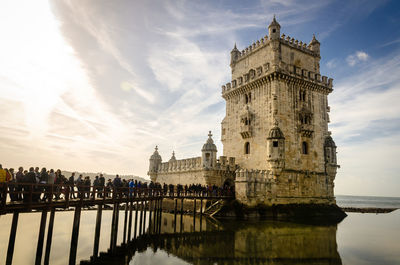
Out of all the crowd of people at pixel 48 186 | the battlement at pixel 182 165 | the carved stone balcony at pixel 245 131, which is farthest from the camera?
the battlement at pixel 182 165

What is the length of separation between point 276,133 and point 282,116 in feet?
8.45

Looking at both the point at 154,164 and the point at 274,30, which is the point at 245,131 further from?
the point at 154,164

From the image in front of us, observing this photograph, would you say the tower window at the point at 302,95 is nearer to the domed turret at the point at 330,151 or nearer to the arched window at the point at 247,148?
the domed turret at the point at 330,151

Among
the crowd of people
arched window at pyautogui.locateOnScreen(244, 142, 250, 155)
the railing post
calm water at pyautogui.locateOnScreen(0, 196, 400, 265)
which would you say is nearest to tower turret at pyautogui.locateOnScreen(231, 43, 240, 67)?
arched window at pyautogui.locateOnScreen(244, 142, 250, 155)

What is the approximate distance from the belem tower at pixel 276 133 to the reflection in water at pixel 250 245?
4.58 metres

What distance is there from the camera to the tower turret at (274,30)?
2941 cm

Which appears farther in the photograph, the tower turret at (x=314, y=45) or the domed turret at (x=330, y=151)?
the tower turret at (x=314, y=45)

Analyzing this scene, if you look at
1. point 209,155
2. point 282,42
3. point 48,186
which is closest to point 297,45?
point 282,42

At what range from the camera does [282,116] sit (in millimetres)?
28156

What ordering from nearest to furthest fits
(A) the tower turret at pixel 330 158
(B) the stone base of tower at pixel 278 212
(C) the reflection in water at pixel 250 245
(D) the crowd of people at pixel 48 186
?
Result: (D) the crowd of people at pixel 48 186, (C) the reflection in water at pixel 250 245, (B) the stone base of tower at pixel 278 212, (A) the tower turret at pixel 330 158

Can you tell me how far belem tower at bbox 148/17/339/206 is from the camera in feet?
86.8

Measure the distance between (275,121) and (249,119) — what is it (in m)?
3.43

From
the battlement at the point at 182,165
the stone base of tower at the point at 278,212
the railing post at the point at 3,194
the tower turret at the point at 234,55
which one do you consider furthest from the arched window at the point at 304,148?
the railing post at the point at 3,194

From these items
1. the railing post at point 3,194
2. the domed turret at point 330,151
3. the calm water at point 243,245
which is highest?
the domed turret at point 330,151
